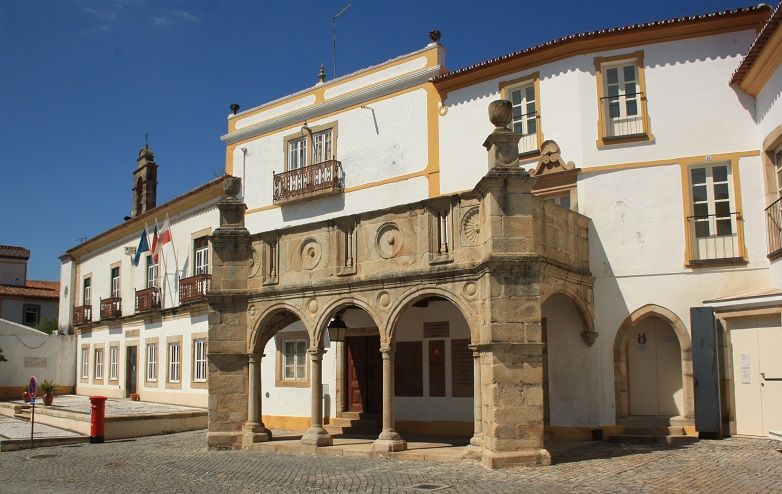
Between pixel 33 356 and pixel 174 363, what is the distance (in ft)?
41.5

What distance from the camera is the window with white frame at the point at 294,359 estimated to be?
61.4 feet

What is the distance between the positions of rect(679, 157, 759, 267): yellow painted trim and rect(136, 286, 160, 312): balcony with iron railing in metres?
18.0

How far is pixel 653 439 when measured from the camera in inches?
525

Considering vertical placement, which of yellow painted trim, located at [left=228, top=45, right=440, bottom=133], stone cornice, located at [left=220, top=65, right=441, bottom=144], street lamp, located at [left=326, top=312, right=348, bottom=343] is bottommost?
street lamp, located at [left=326, top=312, right=348, bottom=343]

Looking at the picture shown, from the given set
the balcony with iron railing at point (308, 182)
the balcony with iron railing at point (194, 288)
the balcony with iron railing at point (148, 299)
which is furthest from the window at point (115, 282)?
the balcony with iron railing at point (308, 182)

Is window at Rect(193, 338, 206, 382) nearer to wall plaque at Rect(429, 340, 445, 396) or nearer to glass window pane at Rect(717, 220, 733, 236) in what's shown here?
wall plaque at Rect(429, 340, 445, 396)

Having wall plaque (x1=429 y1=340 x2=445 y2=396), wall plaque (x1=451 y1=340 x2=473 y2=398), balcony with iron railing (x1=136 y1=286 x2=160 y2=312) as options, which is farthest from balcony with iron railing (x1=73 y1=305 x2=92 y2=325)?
wall plaque (x1=451 y1=340 x2=473 y2=398)

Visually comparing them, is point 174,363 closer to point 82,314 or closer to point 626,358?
point 82,314

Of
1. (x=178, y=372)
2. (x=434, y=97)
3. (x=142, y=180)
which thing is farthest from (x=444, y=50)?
(x=142, y=180)

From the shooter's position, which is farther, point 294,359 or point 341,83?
point 341,83

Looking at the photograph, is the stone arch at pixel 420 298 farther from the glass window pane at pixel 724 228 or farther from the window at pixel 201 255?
the window at pixel 201 255

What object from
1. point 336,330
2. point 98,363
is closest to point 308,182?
point 336,330

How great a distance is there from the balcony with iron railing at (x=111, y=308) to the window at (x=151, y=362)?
3909mm

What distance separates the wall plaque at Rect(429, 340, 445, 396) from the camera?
16188 millimetres
